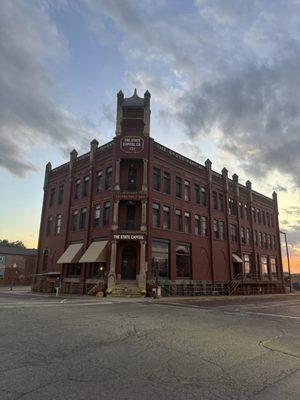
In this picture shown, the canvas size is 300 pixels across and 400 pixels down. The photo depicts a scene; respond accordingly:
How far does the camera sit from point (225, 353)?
324 inches

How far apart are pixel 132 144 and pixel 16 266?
3890 centimetres

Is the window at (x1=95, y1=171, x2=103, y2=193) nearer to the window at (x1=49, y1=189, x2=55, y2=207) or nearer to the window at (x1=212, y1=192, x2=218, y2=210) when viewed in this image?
the window at (x1=49, y1=189, x2=55, y2=207)

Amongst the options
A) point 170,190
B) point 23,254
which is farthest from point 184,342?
point 23,254

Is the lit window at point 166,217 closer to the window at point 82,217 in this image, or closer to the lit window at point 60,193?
the window at point 82,217

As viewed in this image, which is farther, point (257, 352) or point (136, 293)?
point (136, 293)

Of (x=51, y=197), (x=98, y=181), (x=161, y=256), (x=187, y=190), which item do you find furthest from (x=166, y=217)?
(x=51, y=197)

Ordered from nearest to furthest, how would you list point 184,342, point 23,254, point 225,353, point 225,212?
point 225,353 < point 184,342 < point 225,212 < point 23,254

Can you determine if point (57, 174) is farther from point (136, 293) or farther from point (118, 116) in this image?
point (136, 293)

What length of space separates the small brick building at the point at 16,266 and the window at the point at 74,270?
1026 inches

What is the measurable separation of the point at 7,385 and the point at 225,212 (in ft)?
138

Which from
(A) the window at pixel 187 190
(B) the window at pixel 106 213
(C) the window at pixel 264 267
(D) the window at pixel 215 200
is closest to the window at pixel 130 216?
(B) the window at pixel 106 213

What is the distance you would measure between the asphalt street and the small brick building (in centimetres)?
→ 5270

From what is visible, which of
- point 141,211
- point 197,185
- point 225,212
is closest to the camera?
point 141,211

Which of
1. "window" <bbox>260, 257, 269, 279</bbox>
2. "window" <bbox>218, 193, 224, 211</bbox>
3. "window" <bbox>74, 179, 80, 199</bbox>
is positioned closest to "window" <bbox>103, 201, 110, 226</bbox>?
"window" <bbox>74, 179, 80, 199</bbox>
